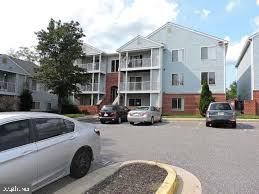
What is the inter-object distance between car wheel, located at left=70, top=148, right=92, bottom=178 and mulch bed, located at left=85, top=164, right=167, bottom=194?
660mm

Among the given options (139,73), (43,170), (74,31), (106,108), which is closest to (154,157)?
(43,170)

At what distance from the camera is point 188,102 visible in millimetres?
33500

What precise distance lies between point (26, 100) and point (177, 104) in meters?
18.4

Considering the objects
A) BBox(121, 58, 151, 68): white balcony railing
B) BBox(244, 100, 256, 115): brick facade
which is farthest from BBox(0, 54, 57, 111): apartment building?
BBox(244, 100, 256, 115): brick facade

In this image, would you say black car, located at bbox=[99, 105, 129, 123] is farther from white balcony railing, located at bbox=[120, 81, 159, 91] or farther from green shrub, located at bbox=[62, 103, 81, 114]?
green shrub, located at bbox=[62, 103, 81, 114]

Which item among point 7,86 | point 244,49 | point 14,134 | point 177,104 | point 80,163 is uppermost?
point 244,49

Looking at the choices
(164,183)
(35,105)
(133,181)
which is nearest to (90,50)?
(35,105)

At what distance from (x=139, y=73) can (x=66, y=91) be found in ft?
→ 34.1

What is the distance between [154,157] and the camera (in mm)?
9242

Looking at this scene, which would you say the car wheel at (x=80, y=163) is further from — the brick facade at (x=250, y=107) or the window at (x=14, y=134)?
the brick facade at (x=250, y=107)

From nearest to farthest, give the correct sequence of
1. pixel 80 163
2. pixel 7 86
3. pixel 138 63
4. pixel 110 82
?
pixel 80 163 → pixel 7 86 → pixel 138 63 → pixel 110 82

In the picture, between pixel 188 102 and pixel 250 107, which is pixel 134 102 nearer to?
pixel 188 102

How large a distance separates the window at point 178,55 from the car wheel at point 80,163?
95.1 ft

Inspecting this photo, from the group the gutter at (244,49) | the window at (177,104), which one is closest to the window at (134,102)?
the window at (177,104)
